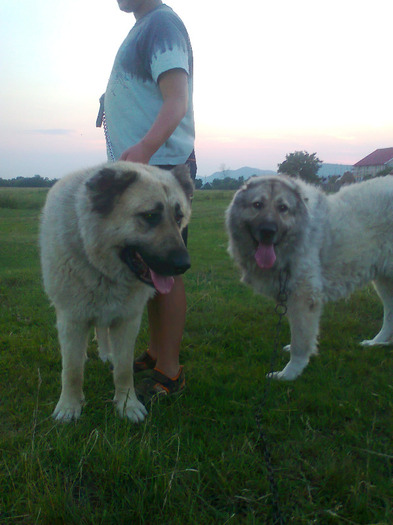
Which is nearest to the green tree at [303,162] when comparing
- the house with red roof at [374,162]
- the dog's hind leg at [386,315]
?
the dog's hind leg at [386,315]

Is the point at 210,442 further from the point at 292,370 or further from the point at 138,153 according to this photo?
the point at 138,153

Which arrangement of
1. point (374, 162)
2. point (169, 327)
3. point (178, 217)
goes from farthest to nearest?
point (374, 162) → point (169, 327) → point (178, 217)

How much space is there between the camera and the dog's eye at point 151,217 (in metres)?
2.01

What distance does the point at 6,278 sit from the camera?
6.12 meters

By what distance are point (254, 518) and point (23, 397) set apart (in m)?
1.62

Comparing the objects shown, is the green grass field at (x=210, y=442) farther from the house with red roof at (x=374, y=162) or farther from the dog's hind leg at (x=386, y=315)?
the house with red roof at (x=374, y=162)

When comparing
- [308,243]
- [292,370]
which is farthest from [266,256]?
[292,370]

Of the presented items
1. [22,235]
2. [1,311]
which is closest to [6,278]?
[1,311]

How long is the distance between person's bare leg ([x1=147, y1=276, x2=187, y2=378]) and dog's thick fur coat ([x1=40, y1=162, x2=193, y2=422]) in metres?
0.32

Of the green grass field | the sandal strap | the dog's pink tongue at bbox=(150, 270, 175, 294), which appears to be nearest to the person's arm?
the dog's pink tongue at bbox=(150, 270, 175, 294)

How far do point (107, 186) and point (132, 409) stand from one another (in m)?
1.31

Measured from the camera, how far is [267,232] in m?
2.94

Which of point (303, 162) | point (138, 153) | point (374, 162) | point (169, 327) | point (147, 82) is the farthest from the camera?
point (374, 162)

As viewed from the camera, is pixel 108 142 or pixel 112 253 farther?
pixel 108 142
